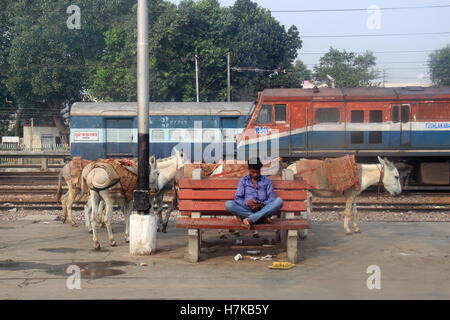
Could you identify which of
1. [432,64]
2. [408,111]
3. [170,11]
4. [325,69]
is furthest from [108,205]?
[432,64]

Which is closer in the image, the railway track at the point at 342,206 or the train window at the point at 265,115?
the railway track at the point at 342,206

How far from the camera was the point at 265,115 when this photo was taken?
65.9 ft

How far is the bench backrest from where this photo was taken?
8383mm

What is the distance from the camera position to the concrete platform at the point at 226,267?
655cm

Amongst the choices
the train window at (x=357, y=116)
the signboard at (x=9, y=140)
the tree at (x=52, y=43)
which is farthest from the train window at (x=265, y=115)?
the signboard at (x=9, y=140)

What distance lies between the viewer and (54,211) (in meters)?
14.7

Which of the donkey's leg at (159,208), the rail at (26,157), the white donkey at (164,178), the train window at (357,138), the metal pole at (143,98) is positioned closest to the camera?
the metal pole at (143,98)

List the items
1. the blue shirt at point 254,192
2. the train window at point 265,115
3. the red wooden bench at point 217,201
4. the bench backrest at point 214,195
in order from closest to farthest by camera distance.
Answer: the blue shirt at point 254,192 → the red wooden bench at point 217,201 → the bench backrest at point 214,195 → the train window at point 265,115

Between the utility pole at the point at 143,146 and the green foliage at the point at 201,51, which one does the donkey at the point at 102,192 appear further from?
the green foliage at the point at 201,51

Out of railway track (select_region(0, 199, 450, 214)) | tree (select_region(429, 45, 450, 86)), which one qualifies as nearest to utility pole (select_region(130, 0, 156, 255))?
railway track (select_region(0, 199, 450, 214))

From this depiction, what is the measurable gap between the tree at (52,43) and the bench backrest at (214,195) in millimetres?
36943

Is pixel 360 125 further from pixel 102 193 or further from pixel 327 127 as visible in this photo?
pixel 102 193

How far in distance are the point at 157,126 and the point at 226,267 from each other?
17.7 m
